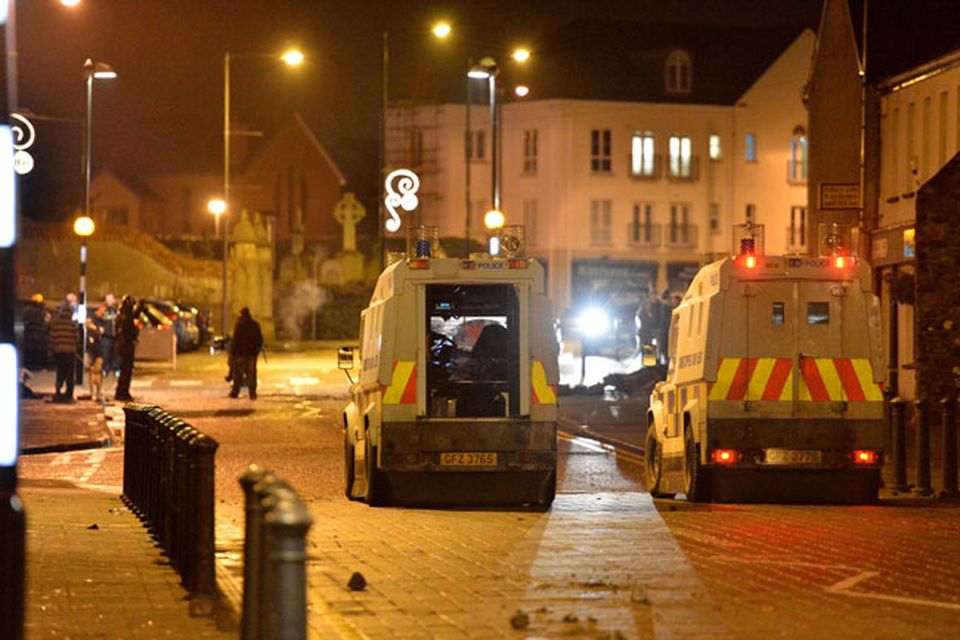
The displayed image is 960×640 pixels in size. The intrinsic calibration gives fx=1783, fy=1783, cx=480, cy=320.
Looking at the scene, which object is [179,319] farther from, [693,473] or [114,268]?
[693,473]

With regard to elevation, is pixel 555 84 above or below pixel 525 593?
above

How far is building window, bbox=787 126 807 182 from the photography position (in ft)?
280

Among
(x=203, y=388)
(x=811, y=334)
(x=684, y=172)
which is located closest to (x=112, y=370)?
(x=203, y=388)

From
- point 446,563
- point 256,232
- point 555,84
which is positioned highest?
point 555,84

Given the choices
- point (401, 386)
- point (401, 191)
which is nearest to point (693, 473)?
point (401, 386)

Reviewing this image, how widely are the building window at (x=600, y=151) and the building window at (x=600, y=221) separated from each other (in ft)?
5.17

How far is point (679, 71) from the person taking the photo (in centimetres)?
8581

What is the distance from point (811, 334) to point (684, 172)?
68.3 metres

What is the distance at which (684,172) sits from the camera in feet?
279

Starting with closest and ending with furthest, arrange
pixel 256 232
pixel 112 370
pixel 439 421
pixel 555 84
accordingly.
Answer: pixel 439 421, pixel 112 370, pixel 256 232, pixel 555 84

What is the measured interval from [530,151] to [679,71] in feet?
27.9

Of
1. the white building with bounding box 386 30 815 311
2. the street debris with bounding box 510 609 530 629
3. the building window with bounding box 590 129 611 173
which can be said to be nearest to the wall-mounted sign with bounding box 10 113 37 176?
the street debris with bounding box 510 609 530 629

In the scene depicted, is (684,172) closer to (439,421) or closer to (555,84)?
(555,84)

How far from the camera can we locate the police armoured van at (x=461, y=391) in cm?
1673
